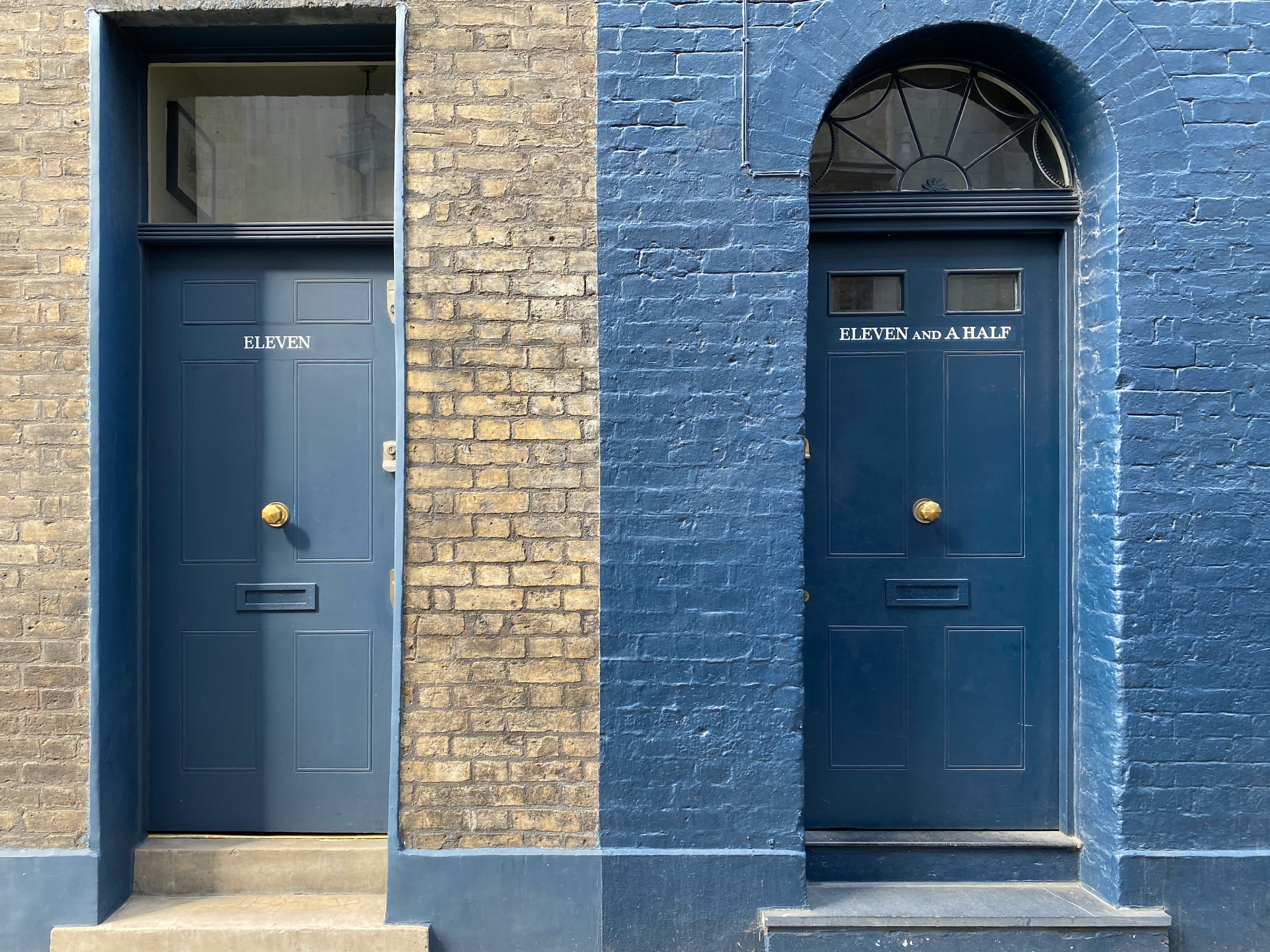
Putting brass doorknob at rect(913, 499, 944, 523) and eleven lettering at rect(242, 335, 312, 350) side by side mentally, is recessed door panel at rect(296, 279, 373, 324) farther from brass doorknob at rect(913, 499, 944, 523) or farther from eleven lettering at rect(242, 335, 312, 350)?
brass doorknob at rect(913, 499, 944, 523)

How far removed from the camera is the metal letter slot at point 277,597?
3.52 m

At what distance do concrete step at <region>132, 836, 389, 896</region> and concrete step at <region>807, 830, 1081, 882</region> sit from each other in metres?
1.97

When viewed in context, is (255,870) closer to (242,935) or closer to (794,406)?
(242,935)

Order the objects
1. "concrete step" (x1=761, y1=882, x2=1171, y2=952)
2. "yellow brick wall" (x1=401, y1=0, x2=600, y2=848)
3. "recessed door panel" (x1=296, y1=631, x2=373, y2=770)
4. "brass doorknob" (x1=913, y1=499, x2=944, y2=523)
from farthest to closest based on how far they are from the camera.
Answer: "recessed door panel" (x1=296, y1=631, x2=373, y2=770)
"brass doorknob" (x1=913, y1=499, x2=944, y2=523)
"yellow brick wall" (x1=401, y1=0, x2=600, y2=848)
"concrete step" (x1=761, y1=882, x2=1171, y2=952)

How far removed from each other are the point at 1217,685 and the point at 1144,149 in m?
2.19

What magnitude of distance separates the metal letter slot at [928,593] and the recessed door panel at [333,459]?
2.43 m

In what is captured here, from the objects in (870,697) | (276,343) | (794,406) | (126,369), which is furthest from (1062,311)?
(126,369)

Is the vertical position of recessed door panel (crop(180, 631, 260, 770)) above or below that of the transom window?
below

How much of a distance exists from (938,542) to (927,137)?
1842 mm

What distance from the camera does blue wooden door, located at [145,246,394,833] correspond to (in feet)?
11.5

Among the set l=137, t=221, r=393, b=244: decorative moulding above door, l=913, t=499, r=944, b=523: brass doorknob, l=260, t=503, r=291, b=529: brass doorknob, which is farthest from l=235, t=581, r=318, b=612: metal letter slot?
l=913, t=499, r=944, b=523: brass doorknob

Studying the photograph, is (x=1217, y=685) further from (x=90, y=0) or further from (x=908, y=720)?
(x=90, y=0)

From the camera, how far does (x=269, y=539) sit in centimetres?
353

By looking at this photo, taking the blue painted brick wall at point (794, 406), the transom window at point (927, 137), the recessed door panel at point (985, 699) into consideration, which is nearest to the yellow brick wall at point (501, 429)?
the blue painted brick wall at point (794, 406)
